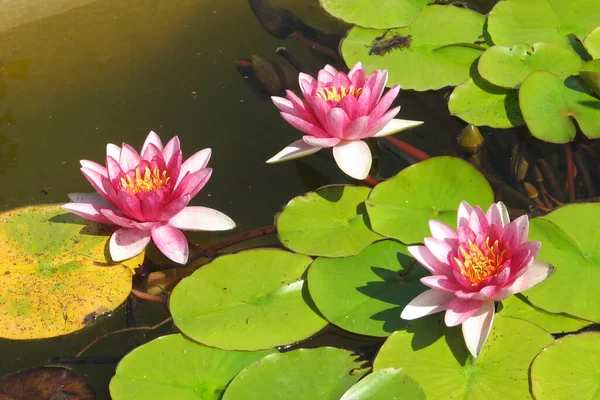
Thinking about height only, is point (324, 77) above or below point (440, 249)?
above

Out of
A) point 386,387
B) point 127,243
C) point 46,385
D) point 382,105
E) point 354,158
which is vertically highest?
point 382,105

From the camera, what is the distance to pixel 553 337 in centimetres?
227

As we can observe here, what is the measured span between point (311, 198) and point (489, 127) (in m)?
1.24

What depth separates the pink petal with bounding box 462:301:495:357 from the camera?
2.19 m

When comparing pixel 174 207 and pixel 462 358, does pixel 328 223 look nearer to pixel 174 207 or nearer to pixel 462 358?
pixel 174 207

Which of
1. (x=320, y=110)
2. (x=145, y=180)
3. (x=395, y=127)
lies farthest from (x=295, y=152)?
(x=145, y=180)

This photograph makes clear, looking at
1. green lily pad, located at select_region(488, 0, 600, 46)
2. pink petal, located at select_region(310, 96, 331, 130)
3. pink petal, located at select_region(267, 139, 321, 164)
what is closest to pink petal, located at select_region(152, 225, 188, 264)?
pink petal, located at select_region(267, 139, 321, 164)

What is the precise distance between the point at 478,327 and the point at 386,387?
0.41m

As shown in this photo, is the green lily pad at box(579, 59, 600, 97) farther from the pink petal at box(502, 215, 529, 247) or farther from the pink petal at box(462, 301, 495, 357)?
the pink petal at box(462, 301, 495, 357)

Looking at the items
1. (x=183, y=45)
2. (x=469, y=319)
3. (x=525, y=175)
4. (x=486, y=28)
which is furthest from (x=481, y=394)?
(x=183, y=45)

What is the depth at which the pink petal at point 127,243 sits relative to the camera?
272 centimetres

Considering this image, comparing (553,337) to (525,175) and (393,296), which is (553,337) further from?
(525,175)

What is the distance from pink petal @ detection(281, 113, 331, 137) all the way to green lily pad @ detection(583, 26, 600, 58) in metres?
1.67

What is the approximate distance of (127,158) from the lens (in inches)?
112
